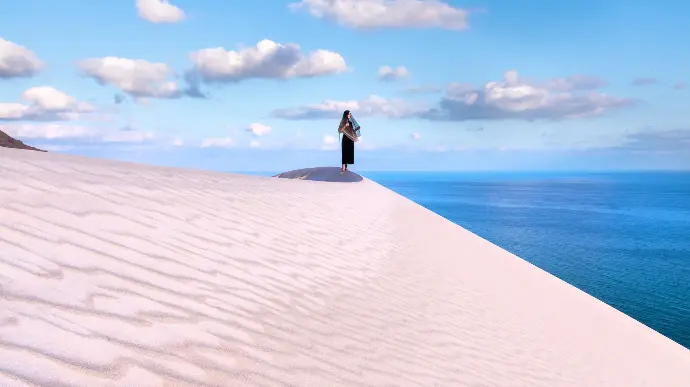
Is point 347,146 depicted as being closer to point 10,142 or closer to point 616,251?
point 10,142

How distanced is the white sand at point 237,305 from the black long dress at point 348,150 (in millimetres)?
7405

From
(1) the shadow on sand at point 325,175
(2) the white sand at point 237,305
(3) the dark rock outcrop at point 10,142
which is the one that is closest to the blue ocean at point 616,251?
(1) the shadow on sand at point 325,175

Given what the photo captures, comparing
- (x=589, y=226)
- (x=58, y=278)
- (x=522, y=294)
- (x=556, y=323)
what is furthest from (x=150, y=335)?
(x=589, y=226)

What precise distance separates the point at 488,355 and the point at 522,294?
391 centimetres

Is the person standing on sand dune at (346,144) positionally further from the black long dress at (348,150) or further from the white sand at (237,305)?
the white sand at (237,305)

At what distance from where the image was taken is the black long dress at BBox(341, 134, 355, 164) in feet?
49.1

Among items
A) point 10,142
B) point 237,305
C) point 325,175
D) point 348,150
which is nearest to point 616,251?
point 325,175

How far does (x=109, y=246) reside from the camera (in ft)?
10.6

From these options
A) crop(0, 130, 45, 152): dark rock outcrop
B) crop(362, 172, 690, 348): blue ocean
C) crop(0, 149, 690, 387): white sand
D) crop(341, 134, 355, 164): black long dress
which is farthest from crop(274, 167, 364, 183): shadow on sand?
crop(0, 130, 45, 152): dark rock outcrop

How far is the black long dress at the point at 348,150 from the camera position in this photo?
1498 cm

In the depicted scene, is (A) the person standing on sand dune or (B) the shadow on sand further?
(B) the shadow on sand

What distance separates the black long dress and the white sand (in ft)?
24.3

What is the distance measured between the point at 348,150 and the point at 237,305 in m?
12.4

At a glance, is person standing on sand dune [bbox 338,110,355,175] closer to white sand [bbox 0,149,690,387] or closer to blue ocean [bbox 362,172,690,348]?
white sand [bbox 0,149,690,387]
